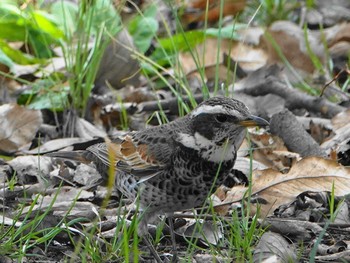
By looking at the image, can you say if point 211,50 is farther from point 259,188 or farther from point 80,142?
point 259,188

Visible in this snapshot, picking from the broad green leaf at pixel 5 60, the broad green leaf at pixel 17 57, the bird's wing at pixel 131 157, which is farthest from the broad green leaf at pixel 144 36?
the bird's wing at pixel 131 157

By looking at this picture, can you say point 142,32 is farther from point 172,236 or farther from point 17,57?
point 172,236

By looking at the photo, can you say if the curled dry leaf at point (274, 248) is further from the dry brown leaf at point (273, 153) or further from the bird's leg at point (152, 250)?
the dry brown leaf at point (273, 153)

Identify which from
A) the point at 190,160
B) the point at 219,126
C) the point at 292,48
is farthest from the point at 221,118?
the point at 292,48

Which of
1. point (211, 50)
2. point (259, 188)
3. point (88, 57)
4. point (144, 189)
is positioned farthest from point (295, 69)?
point (144, 189)

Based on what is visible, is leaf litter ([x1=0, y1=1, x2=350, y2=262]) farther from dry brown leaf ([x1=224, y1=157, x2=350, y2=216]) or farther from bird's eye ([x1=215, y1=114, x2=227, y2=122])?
bird's eye ([x1=215, y1=114, x2=227, y2=122])

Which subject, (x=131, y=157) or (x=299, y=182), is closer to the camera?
(x=131, y=157)
